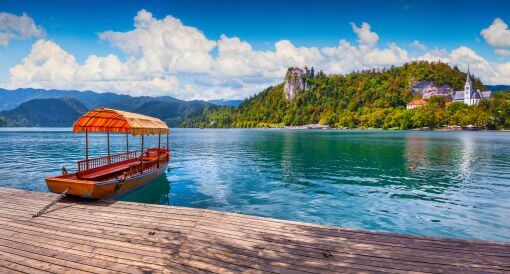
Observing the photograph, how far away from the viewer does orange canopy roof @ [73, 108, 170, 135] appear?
18.9m

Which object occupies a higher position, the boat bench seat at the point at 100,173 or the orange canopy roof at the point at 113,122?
the orange canopy roof at the point at 113,122

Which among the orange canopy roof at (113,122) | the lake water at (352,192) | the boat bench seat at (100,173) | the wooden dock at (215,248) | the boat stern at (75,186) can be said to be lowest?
the lake water at (352,192)

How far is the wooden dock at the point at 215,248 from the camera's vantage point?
7.92m

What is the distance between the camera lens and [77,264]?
26.6 ft

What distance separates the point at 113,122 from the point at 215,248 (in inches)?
661

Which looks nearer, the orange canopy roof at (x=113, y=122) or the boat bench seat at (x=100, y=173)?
the boat bench seat at (x=100, y=173)

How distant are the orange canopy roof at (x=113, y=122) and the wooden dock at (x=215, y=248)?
318 inches

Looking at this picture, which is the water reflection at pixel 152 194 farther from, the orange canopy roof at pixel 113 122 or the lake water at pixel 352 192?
the orange canopy roof at pixel 113 122

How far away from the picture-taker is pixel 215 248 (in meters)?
8.97

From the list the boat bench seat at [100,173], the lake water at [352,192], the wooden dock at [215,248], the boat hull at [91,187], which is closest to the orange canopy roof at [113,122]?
the boat bench seat at [100,173]

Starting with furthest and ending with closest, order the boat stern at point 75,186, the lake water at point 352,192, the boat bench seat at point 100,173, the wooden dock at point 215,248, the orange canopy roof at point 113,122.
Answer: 1. the orange canopy roof at point 113,122
2. the boat bench seat at point 100,173
3. the lake water at point 352,192
4. the boat stern at point 75,186
5. the wooden dock at point 215,248

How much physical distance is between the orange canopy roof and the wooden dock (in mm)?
8087

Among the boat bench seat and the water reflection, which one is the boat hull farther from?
the boat bench seat

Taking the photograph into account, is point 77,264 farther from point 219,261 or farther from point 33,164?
point 33,164
